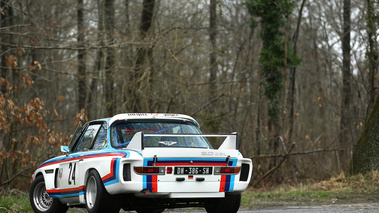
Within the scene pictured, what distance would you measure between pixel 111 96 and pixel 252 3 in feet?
25.4

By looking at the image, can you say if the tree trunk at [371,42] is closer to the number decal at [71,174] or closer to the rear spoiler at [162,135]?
the rear spoiler at [162,135]

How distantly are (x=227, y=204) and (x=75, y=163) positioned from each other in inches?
92.1

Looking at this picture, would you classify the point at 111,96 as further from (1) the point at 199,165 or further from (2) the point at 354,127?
(1) the point at 199,165

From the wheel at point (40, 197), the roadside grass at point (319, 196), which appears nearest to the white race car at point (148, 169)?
the wheel at point (40, 197)

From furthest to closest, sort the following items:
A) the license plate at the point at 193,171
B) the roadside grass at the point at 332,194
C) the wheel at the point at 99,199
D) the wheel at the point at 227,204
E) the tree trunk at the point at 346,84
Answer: the tree trunk at the point at 346,84 → the roadside grass at the point at 332,194 → the wheel at the point at 227,204 → the wheel at the point at 99,199 → the license plate at the point at 193,171

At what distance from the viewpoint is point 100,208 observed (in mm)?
8047

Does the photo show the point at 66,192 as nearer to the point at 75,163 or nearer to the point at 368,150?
the point at 75,163

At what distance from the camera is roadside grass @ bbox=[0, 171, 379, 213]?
38.8 ft

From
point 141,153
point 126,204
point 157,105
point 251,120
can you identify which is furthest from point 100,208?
point 251,120

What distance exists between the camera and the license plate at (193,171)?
7.86m

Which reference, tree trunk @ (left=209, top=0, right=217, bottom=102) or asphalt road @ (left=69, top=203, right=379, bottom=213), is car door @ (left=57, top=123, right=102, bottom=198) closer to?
asphalt road @ (left=69, top=203, right=379, bottom=213)

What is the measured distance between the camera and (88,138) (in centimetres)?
950

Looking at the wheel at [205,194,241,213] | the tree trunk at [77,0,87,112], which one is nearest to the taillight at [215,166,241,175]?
the wheel at [205,194,241,213]

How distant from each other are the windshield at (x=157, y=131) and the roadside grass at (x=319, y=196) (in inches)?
136
